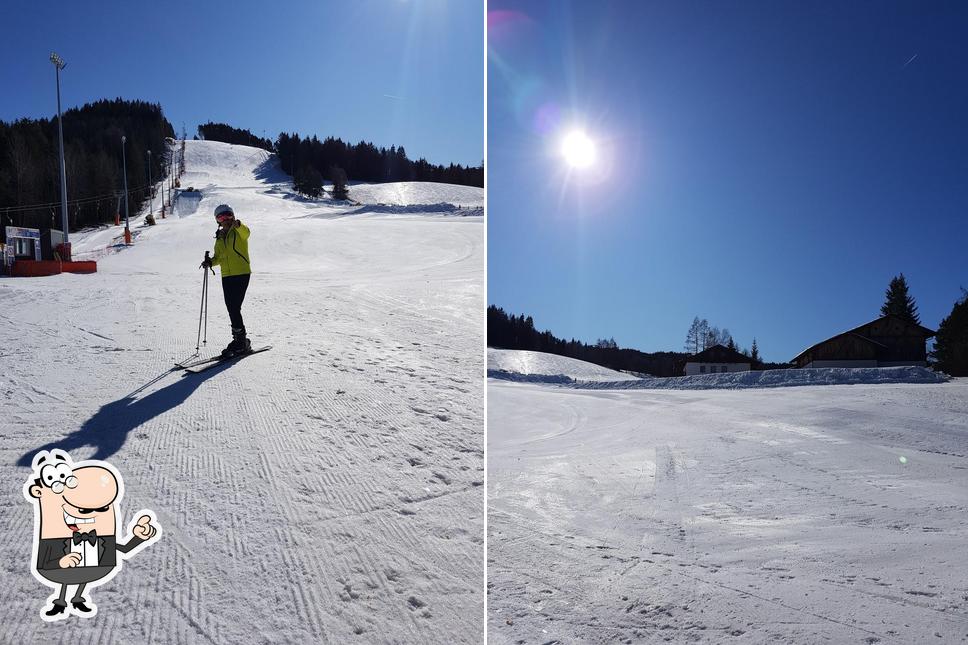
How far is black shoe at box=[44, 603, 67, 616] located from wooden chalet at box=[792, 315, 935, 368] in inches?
222

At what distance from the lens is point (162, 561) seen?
1.02m

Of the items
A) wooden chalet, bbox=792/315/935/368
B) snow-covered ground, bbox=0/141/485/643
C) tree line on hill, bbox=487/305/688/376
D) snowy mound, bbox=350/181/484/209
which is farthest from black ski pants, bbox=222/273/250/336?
snowy mound, bbox=350/181/484/209

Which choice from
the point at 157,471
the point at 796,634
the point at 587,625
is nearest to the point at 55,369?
the point at 157,471

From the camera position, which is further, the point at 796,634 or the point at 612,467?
the point at 612,467

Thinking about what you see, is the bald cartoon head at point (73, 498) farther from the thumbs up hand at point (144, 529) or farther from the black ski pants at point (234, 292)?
the black ski pants at point (234, 292)

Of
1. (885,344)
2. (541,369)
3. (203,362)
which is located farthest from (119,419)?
(541,369)

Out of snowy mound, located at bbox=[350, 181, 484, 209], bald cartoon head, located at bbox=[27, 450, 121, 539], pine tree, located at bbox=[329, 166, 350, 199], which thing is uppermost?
pine tree, located at bbox=[329, 166, 350, 199]

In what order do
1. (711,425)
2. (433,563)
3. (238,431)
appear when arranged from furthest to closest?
(711,425) < (238,431) < (433,563)

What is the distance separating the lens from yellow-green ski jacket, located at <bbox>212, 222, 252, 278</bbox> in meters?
2.66

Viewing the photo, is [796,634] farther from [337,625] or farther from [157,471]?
[157,471]

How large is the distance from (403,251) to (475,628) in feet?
32.5

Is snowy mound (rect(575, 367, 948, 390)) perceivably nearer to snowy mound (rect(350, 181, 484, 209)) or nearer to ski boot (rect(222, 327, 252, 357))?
ski boot (rect(222, 327, 252, 357))

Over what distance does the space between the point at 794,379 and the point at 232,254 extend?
30.9 feet

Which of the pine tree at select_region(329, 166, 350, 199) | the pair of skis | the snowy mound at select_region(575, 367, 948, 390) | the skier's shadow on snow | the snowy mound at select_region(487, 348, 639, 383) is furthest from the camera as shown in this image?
the pine tree at select_region(329, 166, 350, 199)
